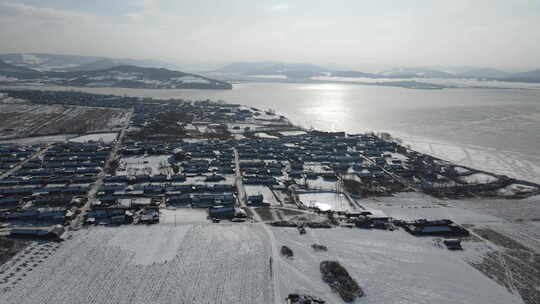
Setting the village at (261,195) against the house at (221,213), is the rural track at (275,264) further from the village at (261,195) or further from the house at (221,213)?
the house at (221,213)

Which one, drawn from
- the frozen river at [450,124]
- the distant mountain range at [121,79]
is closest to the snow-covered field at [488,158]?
the frozen river at [450,124]

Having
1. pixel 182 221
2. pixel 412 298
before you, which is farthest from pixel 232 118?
pixel 412 298

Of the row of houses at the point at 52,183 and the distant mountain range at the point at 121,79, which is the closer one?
the row of houses at the point at 52,183

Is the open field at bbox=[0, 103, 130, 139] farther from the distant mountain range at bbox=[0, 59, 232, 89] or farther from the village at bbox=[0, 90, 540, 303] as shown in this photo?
the distant mountain range at bbox=[0, 59, 232, 89]

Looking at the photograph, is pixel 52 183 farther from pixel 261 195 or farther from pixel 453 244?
pixel 453 244

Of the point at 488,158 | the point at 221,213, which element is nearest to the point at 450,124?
the point at 488,158

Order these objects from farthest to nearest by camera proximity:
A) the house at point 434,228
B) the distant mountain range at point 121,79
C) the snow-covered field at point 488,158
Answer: the distant mountain range at point 121,79, the snow-covered field at point 488,158, the house at point 434,228

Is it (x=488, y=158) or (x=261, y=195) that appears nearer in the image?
(x=261, y=195)
